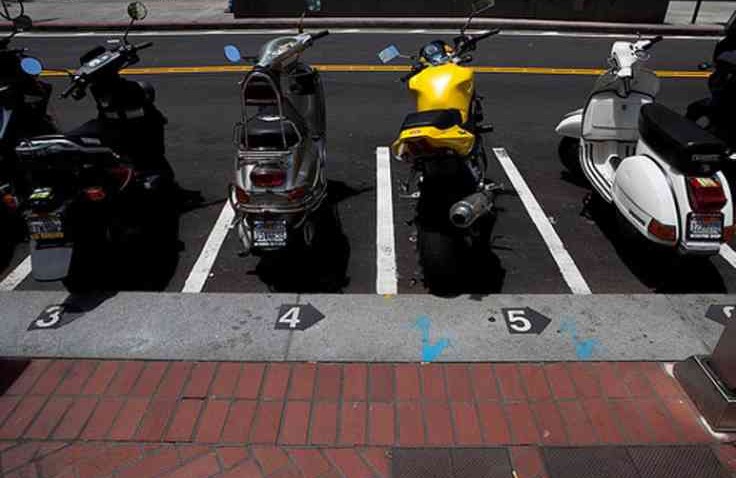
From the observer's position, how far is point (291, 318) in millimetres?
3820

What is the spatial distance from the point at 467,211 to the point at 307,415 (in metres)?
1.73

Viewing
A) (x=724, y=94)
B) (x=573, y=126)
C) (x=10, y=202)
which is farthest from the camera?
(x=573, y=126)

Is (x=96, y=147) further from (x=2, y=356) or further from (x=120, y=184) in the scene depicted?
(x=2, y=356)

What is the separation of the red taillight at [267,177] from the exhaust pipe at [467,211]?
4.31ft

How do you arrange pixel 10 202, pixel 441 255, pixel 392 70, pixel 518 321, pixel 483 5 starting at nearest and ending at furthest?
pixel 518 321 < pixel 441 255 < pixel 10 202 < pixel 483 5 < pixel 392 70

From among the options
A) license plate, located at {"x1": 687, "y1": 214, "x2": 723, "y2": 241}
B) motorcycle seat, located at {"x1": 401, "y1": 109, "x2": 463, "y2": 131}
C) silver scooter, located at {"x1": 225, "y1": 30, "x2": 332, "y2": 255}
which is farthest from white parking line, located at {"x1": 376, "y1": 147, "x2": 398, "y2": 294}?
license plate, located at {"x1": 687, "y1": 214, "x2": 723, "y2": 241}

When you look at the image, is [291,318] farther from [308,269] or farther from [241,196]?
[241,196]

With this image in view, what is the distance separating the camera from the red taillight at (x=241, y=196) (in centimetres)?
402

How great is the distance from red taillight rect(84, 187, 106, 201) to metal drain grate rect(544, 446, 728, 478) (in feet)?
11.9

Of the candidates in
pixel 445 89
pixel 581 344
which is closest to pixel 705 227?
pixel 581 344

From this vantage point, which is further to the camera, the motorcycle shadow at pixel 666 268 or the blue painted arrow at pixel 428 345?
the motorcycle shadow at pixel 666 268

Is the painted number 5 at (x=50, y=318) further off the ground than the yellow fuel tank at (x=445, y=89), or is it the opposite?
the yellow fuel tank at (x=445, y=89)

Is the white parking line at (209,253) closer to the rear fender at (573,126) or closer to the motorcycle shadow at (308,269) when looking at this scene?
the motorcycle shadow at (308,269)

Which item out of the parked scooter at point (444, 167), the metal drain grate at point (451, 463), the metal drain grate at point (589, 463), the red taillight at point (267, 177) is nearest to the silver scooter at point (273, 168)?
the red taillight at point (267, 177)
